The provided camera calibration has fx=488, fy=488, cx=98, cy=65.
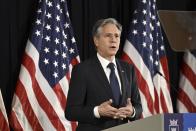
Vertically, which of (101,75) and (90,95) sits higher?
(101,75)

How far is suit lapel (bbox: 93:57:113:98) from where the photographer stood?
3.04 metres

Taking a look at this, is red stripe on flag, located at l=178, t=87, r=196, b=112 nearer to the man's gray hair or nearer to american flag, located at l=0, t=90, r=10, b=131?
american flag, located at l=0, t=90, r=10, b=131

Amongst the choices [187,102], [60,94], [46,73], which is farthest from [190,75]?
[46,73]

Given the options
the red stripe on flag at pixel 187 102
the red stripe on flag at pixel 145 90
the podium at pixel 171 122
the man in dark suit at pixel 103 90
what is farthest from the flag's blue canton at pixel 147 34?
the podium at pixel 171 122

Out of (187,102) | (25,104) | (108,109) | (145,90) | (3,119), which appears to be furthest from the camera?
(187,102)

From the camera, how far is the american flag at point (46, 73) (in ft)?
15.2

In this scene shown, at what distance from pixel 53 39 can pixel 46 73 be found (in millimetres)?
351

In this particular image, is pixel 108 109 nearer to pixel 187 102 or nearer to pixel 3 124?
pixel 3 124

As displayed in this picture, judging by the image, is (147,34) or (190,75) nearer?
(147,34)

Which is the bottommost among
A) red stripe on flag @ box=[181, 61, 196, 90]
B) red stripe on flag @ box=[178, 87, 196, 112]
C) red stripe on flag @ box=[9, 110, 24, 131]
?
red stripe on flag @ box=[178, 87, 196, 112]

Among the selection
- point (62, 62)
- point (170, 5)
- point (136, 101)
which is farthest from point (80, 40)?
point (136, 101)

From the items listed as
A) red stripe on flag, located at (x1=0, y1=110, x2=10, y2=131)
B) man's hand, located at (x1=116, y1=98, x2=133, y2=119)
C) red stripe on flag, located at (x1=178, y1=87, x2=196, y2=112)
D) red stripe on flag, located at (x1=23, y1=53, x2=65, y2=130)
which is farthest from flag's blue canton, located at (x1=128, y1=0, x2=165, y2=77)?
man's hand, located at (x1=116, y1=98, x2=133, y2=119)

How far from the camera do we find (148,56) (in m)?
5.24

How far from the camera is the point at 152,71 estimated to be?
530 cm
